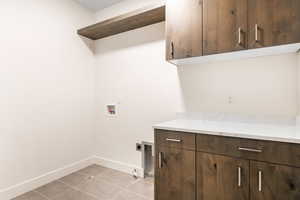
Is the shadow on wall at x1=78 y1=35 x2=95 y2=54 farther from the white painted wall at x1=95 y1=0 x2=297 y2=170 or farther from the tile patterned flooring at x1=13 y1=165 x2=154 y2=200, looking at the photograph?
the tile patterned flooring at x1=13 y1=165 x2=154 y2=200

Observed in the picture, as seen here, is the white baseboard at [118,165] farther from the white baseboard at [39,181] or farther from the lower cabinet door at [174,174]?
the lower cabinet door at [174,174]

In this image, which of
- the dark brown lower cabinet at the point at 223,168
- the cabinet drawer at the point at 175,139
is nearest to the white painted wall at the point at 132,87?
the cabinet drawer at the point at 175,139

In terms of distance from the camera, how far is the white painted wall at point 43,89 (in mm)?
1940

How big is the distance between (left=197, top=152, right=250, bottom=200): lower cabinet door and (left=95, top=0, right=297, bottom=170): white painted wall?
68cm

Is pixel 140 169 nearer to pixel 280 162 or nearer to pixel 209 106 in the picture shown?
pixel 209 106

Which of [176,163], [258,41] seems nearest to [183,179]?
[176,163]

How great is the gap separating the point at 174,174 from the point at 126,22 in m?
1.95

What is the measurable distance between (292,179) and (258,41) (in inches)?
40.6

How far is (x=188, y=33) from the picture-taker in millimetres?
1671

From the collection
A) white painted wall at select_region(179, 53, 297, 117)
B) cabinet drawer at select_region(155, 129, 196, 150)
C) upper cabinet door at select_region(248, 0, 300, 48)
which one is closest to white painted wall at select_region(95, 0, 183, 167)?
white painted wall at select_region(179, 53, 297, 117)

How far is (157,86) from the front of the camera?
2.30m

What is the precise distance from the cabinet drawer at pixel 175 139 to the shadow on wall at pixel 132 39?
1.30 m

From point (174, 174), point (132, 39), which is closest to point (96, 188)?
point (174, 174)

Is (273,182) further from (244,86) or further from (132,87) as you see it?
(132,87)
